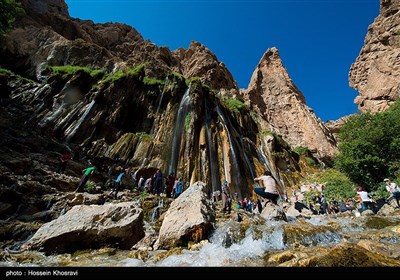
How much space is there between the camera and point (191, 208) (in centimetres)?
711

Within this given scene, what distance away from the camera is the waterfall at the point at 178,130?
78.9ft

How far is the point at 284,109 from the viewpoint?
61.6m

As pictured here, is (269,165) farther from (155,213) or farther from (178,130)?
(155,213)

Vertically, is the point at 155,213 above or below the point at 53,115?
below

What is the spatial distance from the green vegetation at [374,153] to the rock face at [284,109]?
29587 mm

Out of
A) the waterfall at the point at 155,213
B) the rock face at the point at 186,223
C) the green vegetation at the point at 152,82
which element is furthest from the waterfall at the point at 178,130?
the rock face at the point at 186,223

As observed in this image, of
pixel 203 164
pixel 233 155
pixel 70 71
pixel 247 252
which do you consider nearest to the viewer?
pixel 247 252

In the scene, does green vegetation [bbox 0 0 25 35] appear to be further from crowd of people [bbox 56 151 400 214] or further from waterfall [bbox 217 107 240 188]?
waterfall [bbox 217 107 240 188]

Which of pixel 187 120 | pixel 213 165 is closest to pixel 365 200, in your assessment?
pixel 213 165

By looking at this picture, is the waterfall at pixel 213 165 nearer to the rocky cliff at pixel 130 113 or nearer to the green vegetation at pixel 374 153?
the rocky cliff at pixel 130 113

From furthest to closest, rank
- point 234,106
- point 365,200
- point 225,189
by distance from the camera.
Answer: point 234,106
point 225,189
point 365,200

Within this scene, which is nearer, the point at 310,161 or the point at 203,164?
the point at 203,164

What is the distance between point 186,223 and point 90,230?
2427 millimetres

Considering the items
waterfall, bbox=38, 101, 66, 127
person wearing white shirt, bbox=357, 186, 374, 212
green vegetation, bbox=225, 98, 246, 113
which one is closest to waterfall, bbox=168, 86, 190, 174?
green vegetation, bbox=225, 98, 246, 113
